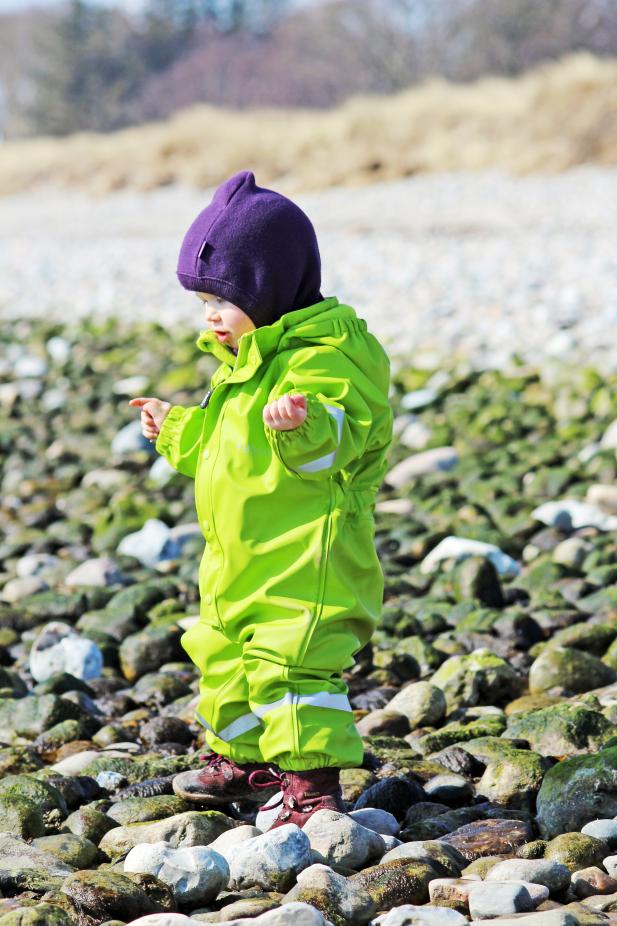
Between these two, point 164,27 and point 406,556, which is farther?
point 164,27

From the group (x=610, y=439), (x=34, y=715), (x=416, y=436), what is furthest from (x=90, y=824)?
(x=416, y=436)

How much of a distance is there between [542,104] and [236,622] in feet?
67.6

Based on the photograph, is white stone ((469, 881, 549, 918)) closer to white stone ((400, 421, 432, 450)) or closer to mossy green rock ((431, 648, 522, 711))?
mossy green rock ((431, 648, 522, 711))

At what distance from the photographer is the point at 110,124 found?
162 feet

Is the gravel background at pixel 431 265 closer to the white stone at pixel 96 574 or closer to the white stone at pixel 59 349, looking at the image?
the white stone at pixel 59 349

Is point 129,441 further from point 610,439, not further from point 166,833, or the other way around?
point 166,833

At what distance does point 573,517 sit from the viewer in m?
4.79

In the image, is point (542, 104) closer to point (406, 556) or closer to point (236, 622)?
point (406, 556)

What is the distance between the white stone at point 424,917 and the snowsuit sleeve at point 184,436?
1.09 meters

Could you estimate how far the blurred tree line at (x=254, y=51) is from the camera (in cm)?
4244

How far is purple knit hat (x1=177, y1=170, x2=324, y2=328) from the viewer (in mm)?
2576

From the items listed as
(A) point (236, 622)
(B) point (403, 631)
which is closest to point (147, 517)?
(B) point (403, 631)

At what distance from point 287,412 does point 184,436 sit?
0.51 m

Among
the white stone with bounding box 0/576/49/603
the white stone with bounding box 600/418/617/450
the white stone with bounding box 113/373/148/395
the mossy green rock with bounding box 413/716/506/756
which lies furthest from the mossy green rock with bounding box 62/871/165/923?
the white stone with bounding box 113/373/148/395
